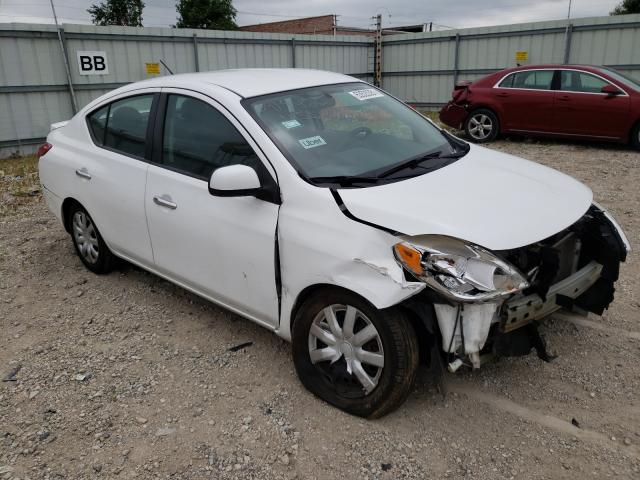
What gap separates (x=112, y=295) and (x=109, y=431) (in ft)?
5.81

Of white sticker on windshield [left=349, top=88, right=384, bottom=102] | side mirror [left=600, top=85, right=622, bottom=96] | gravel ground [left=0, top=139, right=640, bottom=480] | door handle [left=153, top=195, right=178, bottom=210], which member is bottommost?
gravel ground [left=0, top=139, right=640, bottom=480]

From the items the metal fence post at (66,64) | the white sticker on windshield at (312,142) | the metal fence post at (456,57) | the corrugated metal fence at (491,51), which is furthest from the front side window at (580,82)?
the metal fence post at (66,64)

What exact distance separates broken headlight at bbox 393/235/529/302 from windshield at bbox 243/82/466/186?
59 centimetres

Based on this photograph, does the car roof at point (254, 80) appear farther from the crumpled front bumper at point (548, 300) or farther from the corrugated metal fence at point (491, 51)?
the corrugated metal fence at point (491, 51)

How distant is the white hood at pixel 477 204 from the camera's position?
243 centimetres

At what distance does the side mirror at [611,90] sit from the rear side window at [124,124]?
328 inches

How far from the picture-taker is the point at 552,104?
9789mm

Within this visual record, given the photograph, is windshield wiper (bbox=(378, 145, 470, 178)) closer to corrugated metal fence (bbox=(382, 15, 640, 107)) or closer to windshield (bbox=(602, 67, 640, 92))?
windshield (bbox=(602, 67, 640, 92))

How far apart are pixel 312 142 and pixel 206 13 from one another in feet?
140

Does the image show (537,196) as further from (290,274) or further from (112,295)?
(112,295)

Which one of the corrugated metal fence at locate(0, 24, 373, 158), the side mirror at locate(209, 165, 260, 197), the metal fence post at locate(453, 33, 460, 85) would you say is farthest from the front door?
the metal fence post at locate(453, 33, 460, 85)

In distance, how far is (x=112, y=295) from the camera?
4.35m

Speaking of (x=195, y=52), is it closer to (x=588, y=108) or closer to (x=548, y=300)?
(x=588, y=108)

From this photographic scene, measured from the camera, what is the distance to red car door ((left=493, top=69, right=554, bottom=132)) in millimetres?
9880
